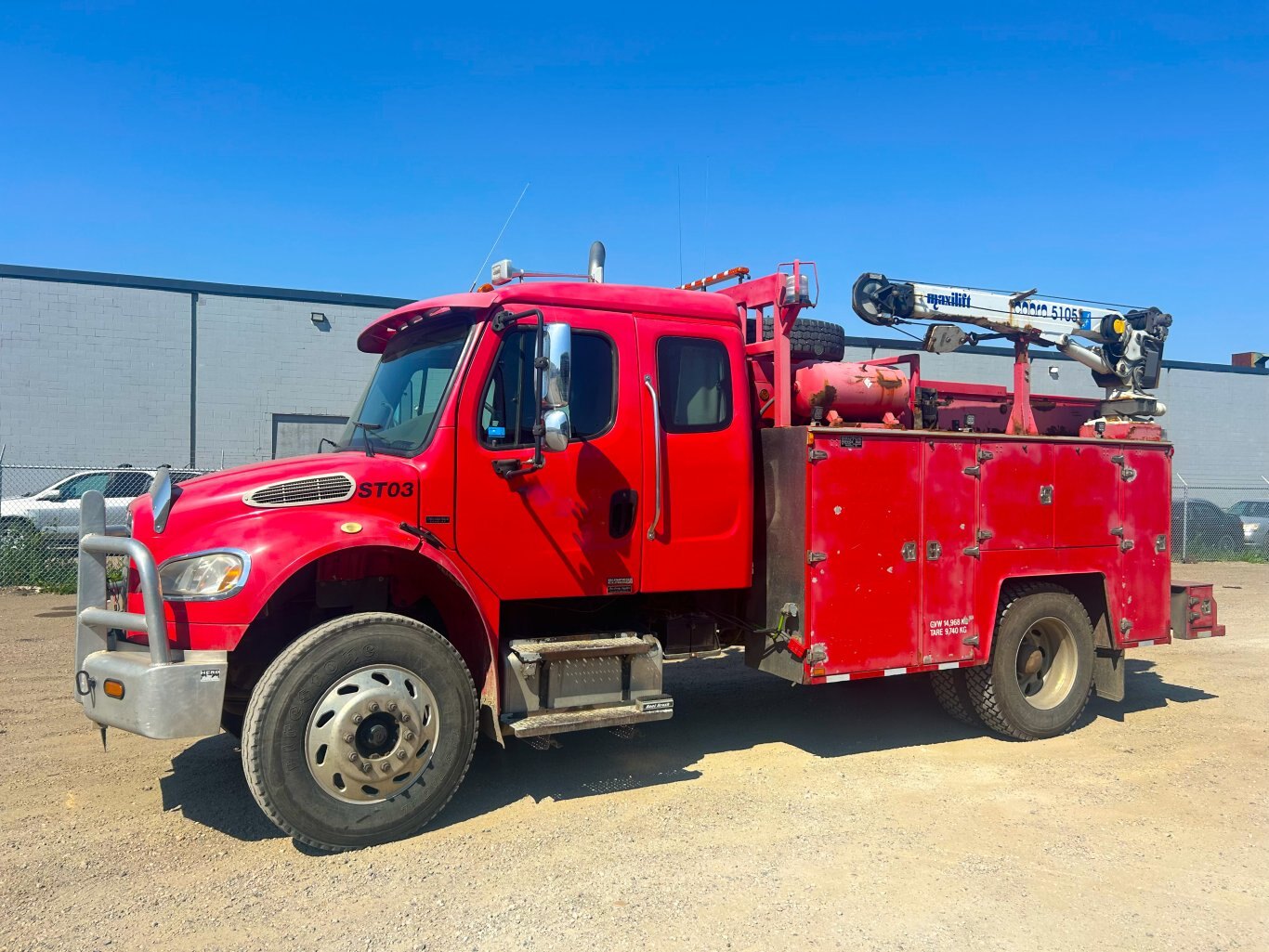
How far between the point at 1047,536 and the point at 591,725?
11.9ft

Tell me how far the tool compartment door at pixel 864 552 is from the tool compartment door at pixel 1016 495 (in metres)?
0.62

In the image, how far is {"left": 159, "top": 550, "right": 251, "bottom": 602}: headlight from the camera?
436 centimetres

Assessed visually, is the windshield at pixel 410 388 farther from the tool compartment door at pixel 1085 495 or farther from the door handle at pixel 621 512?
the tool compartment door at pixel 1085 495

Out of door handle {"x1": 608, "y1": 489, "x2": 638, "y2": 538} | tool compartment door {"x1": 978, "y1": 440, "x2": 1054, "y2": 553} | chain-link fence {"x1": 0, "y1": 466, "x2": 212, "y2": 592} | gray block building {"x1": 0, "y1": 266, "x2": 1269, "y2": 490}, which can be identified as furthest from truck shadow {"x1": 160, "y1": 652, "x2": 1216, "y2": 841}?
gray block building {"x1": 0, "y1": 266, "x2": 1269, "y2": 490}

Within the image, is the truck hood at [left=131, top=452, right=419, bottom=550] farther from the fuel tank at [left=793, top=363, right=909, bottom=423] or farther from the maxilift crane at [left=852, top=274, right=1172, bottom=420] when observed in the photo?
the maxilift crane at [left=852, top=274, right=1172, bottom=420]

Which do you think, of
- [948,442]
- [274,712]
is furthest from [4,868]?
[948,442]

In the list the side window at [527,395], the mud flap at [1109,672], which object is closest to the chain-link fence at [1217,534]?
the mud flap at [1109,672]

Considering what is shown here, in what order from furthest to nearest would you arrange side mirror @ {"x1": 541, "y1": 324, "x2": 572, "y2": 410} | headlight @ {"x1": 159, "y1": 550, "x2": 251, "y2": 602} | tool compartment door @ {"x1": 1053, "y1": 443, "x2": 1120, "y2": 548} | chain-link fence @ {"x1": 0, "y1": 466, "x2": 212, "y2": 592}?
chain-link fence @ {"x1": 0, "y1": 466, "x2": 212, "y2": 592} → tool compartment door @ {"x1": 1053, "y1": 443, "x2": 1120, "y2": 548} → side mirror @ {"x1": 541, "y1": 324, "x2": 572, "y2": 410} → headlight @ {"x1": 159, "y1": 550, "x2": 251, "y2": 602}

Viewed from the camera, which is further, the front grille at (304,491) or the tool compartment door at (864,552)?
the tool compartment door at (864,552)

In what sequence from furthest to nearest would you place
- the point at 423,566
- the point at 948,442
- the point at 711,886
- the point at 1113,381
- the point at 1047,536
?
1. the point at 1113,381
2. the point at 1047,536
3. the point at 948,442
4. the point at 423,566
5. the point at 711,886

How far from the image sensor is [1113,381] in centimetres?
811

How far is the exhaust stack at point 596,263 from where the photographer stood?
6121 millimetres

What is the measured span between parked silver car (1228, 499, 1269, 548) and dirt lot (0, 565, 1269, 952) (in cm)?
1788

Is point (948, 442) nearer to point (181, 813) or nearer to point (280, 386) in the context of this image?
point (181, 813)
